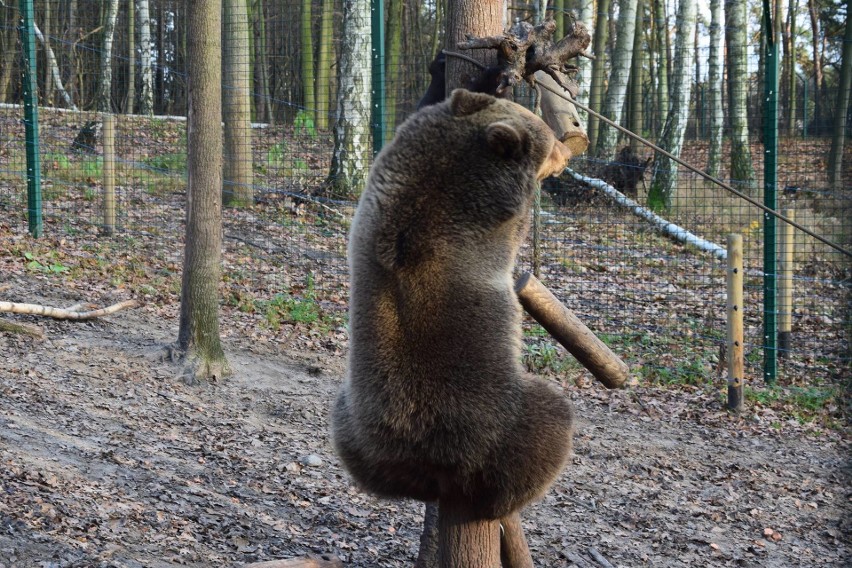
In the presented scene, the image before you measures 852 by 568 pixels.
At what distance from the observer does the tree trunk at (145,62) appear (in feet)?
52.9

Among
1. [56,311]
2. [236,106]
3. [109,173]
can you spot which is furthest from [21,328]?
[236,106]

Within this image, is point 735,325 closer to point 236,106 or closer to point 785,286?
point 785,286

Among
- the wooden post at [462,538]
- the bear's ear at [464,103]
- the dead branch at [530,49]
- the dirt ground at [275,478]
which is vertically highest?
the dead branch at [530,49]

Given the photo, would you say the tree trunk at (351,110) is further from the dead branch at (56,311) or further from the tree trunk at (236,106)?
the dead branch at (56,311)

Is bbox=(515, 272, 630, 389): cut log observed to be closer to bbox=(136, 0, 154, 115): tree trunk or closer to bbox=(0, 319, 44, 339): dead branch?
bbox=(0, 319, 44, 339): dead branch

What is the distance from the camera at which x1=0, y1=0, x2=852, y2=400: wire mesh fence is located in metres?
9.14

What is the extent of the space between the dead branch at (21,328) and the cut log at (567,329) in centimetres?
535

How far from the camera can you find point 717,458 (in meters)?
6.64

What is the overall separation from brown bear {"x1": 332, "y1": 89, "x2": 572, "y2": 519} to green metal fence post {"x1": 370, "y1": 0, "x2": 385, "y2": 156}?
228 inches

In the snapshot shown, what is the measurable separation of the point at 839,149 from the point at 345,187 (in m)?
6.24

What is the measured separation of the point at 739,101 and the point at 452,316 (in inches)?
410

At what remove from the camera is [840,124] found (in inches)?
332

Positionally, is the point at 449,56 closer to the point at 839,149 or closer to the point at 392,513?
the point at 392,513

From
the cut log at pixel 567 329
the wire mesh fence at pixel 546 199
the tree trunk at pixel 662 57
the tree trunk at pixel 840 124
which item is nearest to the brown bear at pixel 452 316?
the cut log at pixel 567 329
